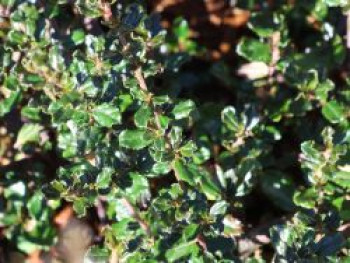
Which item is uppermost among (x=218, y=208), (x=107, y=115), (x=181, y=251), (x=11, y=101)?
(x=107, y=115)

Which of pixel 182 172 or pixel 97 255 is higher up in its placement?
pixel 182 172

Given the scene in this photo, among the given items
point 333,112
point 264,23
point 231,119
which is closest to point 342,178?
point 333,112

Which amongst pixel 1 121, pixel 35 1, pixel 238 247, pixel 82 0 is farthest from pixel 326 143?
pixel 1 121

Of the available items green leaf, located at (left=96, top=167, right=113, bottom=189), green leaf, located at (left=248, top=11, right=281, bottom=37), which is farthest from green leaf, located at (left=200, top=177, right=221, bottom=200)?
green leaf, located at (left=248, top=11, right=281, bottom=37)

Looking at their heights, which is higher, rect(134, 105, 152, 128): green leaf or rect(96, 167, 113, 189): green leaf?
rect(134, 105, 152, 128): green leaf

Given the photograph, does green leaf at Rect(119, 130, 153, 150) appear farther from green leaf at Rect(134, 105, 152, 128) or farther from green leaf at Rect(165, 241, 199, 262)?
green leaf at Rect(165, 241, 199, 262)

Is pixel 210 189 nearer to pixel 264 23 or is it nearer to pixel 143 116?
pixel 143 116

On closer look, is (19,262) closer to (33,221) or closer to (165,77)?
(33,221)
